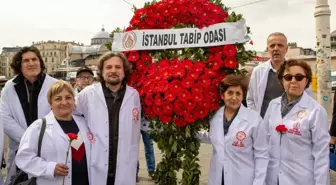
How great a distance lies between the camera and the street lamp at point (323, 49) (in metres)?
9.37

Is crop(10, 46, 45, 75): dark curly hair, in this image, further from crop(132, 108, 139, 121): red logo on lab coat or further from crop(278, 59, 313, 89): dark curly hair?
crop(278, 59, 313, 89): dark curly hair

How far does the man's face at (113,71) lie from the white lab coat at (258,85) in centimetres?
169

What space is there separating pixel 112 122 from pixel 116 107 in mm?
159

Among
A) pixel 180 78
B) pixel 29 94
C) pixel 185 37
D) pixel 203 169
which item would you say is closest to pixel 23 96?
pixel 29 94

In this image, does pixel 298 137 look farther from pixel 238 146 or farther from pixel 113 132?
pixel 113 132

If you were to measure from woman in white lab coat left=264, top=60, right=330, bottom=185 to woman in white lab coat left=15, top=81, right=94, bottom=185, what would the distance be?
69.1 inches

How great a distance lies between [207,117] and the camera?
11.9ft

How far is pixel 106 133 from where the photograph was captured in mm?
3535

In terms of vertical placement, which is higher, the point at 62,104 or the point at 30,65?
the point at 30,65

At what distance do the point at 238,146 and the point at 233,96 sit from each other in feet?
1.53

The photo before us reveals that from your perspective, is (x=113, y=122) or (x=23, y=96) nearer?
(x=113, y=122)

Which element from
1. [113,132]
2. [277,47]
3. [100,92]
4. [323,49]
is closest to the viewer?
[113,132]

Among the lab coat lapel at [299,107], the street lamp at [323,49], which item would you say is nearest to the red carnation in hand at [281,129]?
the lab coat lapel at [299,107]

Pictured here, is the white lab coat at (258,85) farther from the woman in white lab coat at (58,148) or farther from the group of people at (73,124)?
the woman in white lab coat at (58,148)
